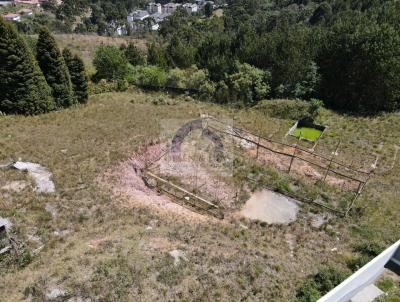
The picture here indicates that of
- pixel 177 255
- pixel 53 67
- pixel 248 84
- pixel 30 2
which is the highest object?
pixel 53 67

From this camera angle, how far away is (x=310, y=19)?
77.3m

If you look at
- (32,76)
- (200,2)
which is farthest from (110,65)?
(200,2)

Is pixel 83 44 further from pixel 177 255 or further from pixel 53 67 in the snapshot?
pixel 177 255

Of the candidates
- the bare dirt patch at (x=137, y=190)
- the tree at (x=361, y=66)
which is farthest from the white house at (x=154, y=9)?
the bare dirt patch at (x=137, y=190)

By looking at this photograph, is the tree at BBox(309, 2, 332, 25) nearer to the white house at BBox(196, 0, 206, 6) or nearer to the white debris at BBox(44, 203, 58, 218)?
the white debris at BBox(44, 203, 58, 218)

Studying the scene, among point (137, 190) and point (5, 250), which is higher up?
point (5, 250)

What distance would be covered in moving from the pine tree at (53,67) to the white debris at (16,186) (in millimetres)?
13341

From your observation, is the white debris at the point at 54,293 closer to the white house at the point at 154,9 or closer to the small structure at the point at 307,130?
the small structure at the point at 307,130

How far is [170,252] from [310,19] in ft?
251

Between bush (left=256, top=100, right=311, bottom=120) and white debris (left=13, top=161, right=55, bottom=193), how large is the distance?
71.6ft

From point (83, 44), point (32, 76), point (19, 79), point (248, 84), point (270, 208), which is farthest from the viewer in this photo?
point (83, 44)

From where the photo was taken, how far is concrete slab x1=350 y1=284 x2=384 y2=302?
1300 centimetres

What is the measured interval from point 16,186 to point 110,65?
2472 centimetres

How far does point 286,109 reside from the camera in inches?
1307
